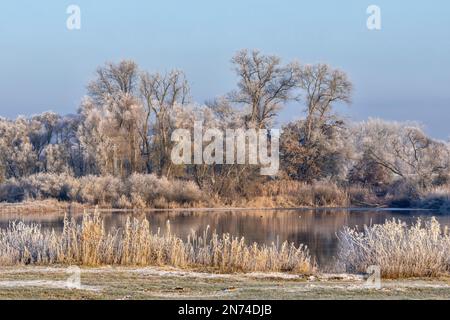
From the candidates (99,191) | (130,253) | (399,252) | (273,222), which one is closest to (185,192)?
(99,191)

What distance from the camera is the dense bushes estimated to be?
4259 cm

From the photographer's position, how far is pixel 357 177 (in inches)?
1986

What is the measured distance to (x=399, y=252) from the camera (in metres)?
16.2

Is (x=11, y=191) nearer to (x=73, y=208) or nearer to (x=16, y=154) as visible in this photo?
(x=73, y=208)

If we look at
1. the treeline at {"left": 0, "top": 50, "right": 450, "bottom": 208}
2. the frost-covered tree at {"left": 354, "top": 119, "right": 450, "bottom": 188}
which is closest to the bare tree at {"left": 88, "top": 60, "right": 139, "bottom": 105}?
the treeline at {"left": 0, "top": 50, "right": 450, "bottom": 208}

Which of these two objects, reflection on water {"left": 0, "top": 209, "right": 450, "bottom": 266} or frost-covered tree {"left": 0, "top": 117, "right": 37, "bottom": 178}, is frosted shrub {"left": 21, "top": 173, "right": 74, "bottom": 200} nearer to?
frost-covered tree {"left": 0, "top": 117, "right": 37, "bottom": 178}

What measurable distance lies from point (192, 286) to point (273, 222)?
22010mm

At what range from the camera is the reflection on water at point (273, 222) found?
89.7 ft

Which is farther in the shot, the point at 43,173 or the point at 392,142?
the point at 392,142

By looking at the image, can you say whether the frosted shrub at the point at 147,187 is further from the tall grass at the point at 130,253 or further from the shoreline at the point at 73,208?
the tall grass at the point at 130,253

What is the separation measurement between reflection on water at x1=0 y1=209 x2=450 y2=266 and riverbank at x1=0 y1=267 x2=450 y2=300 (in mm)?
6308
